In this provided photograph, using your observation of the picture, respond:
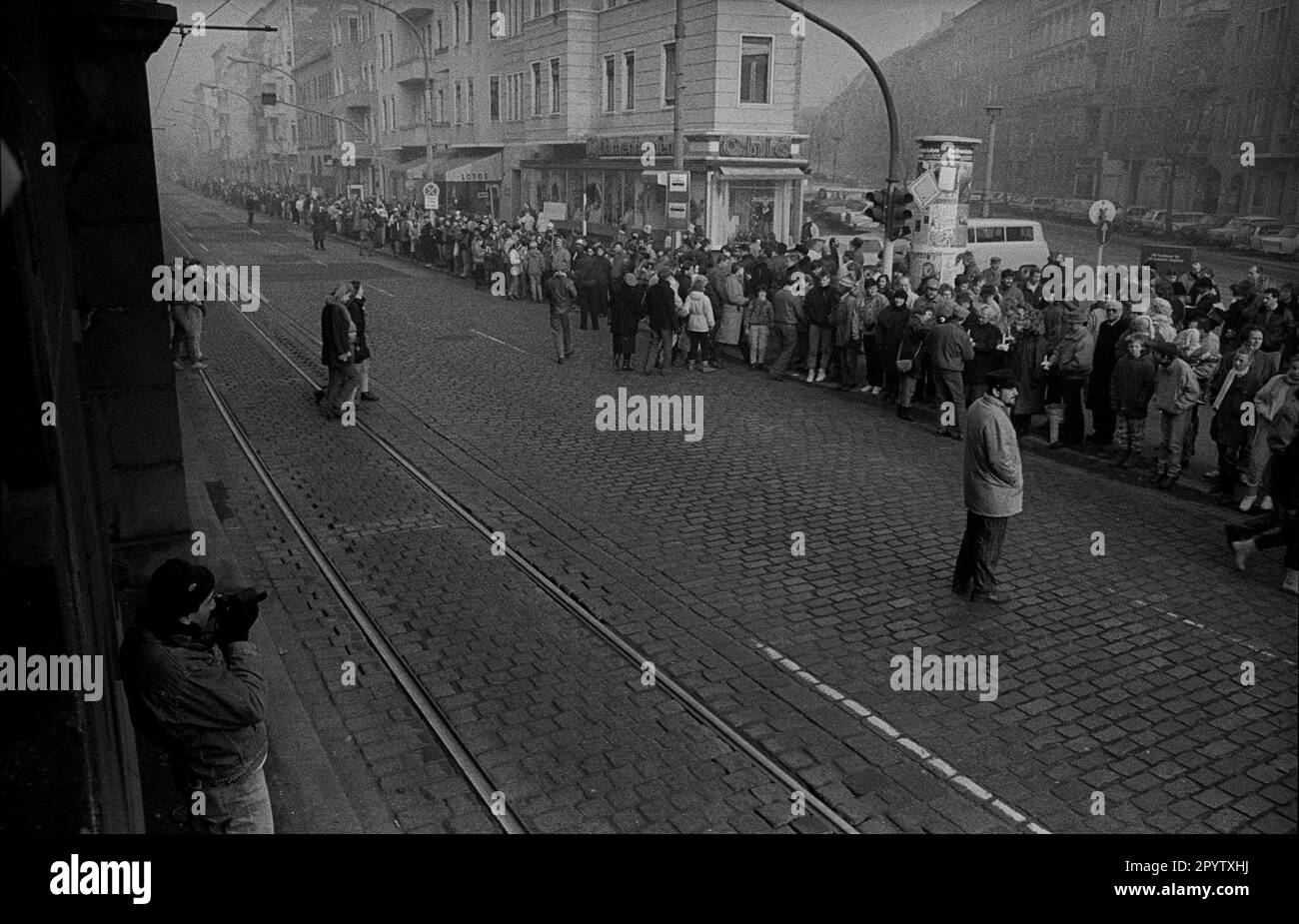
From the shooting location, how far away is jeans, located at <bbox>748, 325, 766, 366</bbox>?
17484 mm

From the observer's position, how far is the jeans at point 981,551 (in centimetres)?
764

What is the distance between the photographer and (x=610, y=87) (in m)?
37.3

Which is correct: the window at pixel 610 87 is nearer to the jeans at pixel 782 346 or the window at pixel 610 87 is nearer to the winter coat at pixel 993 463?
the jeans at pixel 782 346

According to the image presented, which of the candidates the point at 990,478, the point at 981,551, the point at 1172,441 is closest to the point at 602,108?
the point at 1172,441

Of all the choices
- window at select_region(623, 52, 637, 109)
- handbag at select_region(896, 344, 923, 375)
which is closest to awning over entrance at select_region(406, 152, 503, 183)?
window at select_region(623, 52, 637, 109)

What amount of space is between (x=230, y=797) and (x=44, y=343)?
1808 mm

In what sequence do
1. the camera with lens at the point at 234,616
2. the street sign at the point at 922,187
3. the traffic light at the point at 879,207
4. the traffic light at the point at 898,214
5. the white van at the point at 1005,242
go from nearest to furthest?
the camera with lens at the point at 234,616 → the traffic light at the point at 898,214 → the traffic light at the point at 879,207 → the street sign at the point at 922,187 → the white van at the point at 1005,242

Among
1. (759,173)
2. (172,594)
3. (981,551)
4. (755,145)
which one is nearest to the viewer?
(172,594)

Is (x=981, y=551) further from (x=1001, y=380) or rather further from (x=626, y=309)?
(x=626, y=309)

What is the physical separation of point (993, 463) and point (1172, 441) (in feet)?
13.7

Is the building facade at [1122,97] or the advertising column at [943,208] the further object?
the building facade at [1122,97]

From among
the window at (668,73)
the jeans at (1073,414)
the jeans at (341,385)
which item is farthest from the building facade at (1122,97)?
the jeans at (341,385)

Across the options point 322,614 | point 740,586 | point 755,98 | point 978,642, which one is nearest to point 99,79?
point 322,614

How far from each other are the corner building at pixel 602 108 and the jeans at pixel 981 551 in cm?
1780
